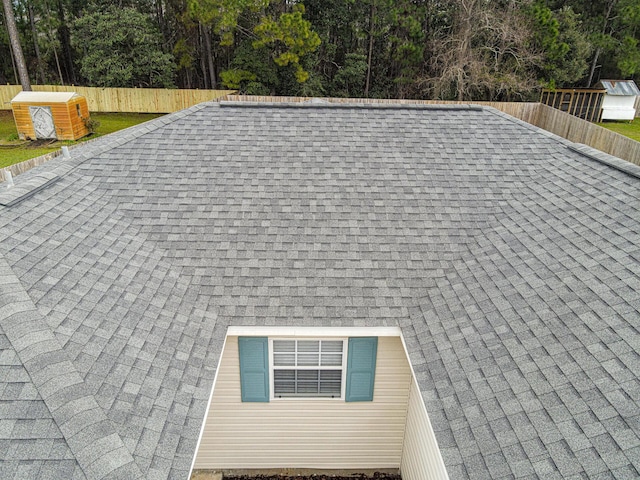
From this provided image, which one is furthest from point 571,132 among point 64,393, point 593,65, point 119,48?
point 119,48

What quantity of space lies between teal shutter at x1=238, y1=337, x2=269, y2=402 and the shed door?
20203 millimetres

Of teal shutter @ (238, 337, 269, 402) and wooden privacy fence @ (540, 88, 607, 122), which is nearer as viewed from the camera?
teal shutter @ (238, 337, 269, 402)

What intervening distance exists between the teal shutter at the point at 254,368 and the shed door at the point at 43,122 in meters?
20.2

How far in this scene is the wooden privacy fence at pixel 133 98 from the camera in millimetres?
29375

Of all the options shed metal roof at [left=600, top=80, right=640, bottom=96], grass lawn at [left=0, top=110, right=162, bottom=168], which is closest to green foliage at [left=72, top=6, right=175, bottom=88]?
grass lawn at [left=0, top=110, right=162, bottom=168]

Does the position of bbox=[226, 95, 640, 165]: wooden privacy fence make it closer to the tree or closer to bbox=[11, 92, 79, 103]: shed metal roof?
the tree

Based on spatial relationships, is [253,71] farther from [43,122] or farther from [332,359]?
[332,359]

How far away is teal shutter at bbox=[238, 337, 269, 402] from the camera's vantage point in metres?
6.41

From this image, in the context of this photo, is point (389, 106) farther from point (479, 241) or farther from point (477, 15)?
point (477, 15)

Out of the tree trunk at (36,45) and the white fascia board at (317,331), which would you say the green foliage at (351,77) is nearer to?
the tree trunk at (36,45)

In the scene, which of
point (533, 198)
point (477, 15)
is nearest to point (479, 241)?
point (533, 198)

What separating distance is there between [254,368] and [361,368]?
1.56m

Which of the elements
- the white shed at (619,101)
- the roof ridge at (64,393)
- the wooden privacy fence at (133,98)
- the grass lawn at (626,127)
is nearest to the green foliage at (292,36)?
the wooden privacy fence at (133,98)

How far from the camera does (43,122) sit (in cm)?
2136
